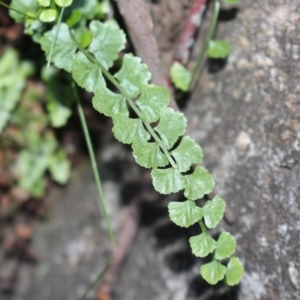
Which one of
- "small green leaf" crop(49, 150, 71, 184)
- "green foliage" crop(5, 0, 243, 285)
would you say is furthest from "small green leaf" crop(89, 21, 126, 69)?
"small green leaf" crop(49, 150, 71, 184)

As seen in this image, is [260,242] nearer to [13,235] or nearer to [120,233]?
[120,233]

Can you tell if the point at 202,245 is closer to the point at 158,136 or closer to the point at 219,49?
the point at 158,136

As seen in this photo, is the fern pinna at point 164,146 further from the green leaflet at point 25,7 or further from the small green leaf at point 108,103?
the green leaflet at point 25,7

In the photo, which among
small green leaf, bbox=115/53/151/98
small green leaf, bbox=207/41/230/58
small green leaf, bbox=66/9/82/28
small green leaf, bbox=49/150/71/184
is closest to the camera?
small green leaf, bbox=115/53/151/98

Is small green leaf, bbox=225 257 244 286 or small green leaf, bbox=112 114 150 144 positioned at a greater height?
small green leaf, bbox=112 114 150 144

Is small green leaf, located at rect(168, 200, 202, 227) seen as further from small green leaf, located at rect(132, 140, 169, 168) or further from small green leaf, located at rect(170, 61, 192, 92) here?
small green leaf, located at rect(170, 61, 192, 92)

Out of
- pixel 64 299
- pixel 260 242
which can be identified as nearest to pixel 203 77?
pixel 260 242

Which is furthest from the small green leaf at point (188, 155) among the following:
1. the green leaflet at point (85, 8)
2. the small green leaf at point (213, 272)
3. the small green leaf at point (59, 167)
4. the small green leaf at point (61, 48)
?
the small green leaf at point (59, 167)

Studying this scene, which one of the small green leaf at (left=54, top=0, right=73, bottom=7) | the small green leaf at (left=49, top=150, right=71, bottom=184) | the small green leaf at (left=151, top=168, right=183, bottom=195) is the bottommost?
the small green leaf at (left=49, top=150, right=71, bottom=184)
